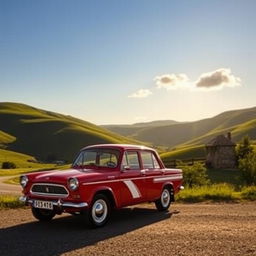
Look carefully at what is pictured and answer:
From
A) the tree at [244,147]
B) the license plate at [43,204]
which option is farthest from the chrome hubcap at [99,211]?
the tree at [244,147]

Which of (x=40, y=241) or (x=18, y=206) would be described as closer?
(x=40, y=241)

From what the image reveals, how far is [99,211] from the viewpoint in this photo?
10797mm

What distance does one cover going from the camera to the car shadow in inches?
331

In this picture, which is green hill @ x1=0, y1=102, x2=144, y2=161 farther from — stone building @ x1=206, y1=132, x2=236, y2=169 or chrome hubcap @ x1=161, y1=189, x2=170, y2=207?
chrome hubcap @ x1=161, y1=189, x2=170, y2=207

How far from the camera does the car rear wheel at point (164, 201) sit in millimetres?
13416

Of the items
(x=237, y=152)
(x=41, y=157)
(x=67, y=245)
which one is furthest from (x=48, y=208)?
(x=41, y=157)

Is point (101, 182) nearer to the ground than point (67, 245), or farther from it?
farther from it

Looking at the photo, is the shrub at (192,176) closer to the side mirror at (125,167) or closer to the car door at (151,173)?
the car door at (151,173)

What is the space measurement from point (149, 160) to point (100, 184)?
2.82 m

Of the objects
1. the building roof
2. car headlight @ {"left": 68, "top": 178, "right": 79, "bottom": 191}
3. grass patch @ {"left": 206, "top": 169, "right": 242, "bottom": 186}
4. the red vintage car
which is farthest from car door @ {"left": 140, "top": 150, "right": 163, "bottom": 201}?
the building roof

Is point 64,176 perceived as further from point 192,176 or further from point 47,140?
point 47,140

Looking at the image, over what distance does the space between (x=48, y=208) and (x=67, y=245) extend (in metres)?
2.03

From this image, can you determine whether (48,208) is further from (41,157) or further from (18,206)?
(41,157)

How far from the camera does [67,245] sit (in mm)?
8672
